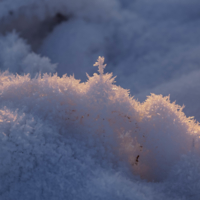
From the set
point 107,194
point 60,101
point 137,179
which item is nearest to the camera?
point 107,194

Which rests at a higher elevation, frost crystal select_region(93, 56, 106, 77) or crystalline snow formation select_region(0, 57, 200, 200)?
frost crystal select_region(93, 56, 106, 77)

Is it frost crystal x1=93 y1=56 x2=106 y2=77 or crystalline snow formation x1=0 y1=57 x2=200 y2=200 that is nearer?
crystalline snow formation x1=0 y1=57 x2=200 y2=200

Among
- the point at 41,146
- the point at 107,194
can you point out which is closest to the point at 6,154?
the point at 41,146

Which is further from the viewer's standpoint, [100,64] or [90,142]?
[100,64]

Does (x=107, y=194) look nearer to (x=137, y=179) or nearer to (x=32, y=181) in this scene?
(x=137, y=179)

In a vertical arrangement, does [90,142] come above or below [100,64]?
below

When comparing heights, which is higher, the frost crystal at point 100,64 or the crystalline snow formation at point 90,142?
the frost crystal at point 100,64

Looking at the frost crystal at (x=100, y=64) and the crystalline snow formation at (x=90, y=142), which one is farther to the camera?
the frost crystal at (x=100, y=64)

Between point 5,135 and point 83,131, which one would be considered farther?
point 83,131
